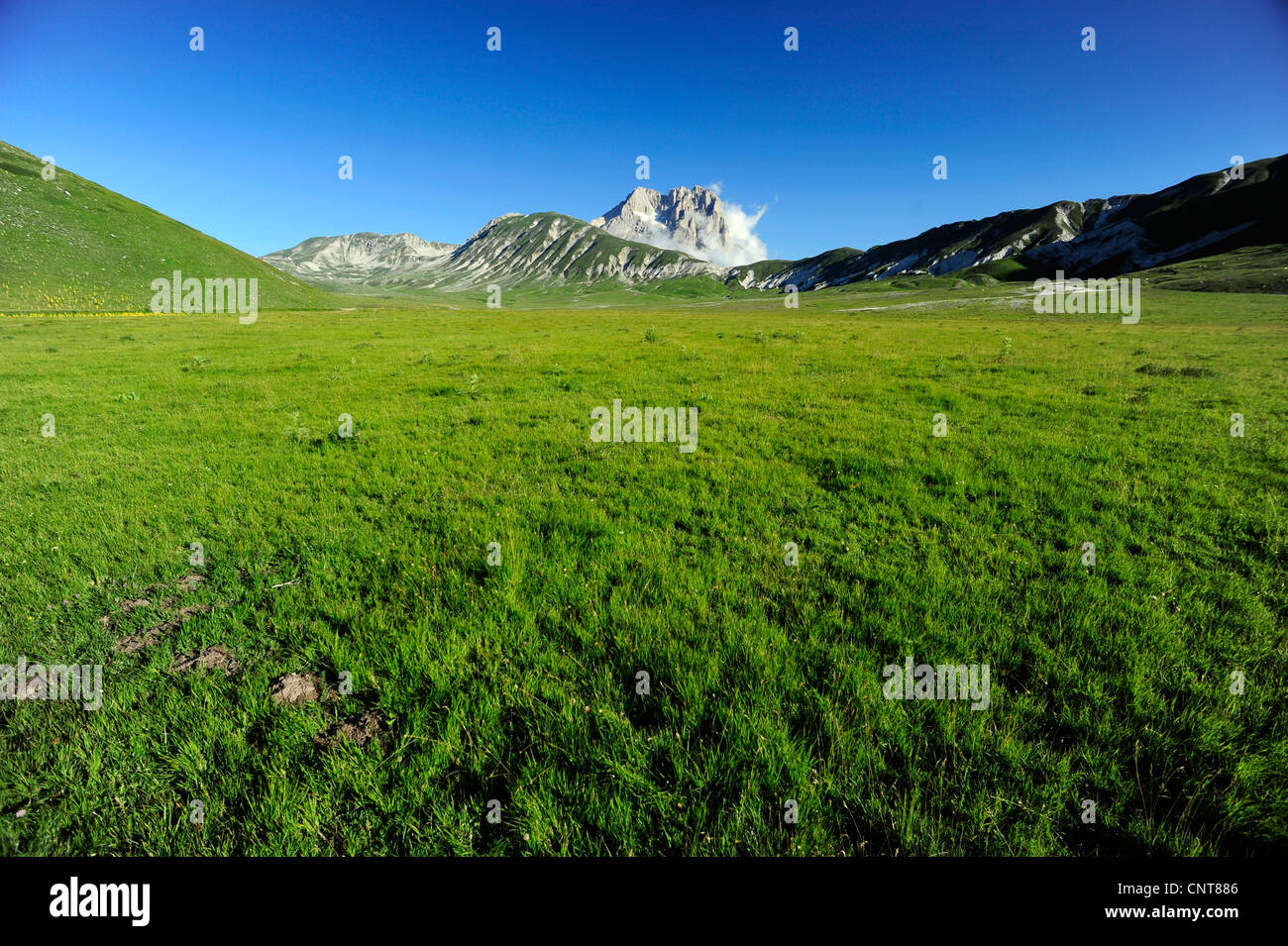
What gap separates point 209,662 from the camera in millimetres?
4645

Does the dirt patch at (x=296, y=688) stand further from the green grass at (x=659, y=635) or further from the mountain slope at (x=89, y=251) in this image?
the mountain slope at (x=89, y=251)

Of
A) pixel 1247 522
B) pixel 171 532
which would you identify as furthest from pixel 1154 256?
pixel 171 532

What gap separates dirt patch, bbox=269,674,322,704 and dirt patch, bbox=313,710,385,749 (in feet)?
1.64

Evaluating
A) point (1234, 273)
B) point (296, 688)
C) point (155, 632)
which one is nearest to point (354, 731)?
point (296, 688)

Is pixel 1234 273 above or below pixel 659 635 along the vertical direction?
above

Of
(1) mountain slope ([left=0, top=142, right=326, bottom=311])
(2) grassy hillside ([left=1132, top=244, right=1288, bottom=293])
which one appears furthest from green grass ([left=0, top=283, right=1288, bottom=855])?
(2) grassy hillside ([left=1132, top=244, right=1288, bottom=293])

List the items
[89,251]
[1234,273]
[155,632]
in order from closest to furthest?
1. [155,632]
2. [89,251]
3. [1234,273]

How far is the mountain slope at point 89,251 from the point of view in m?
67.5

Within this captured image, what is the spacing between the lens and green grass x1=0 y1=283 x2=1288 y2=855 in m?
3.09

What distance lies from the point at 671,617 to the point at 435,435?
9.52 meters

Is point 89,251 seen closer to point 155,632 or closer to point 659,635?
point 155,632

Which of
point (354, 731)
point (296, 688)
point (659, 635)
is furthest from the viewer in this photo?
point (659, 635)

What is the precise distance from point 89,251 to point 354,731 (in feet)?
435

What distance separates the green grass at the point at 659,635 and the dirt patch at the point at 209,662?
0.12 metres
